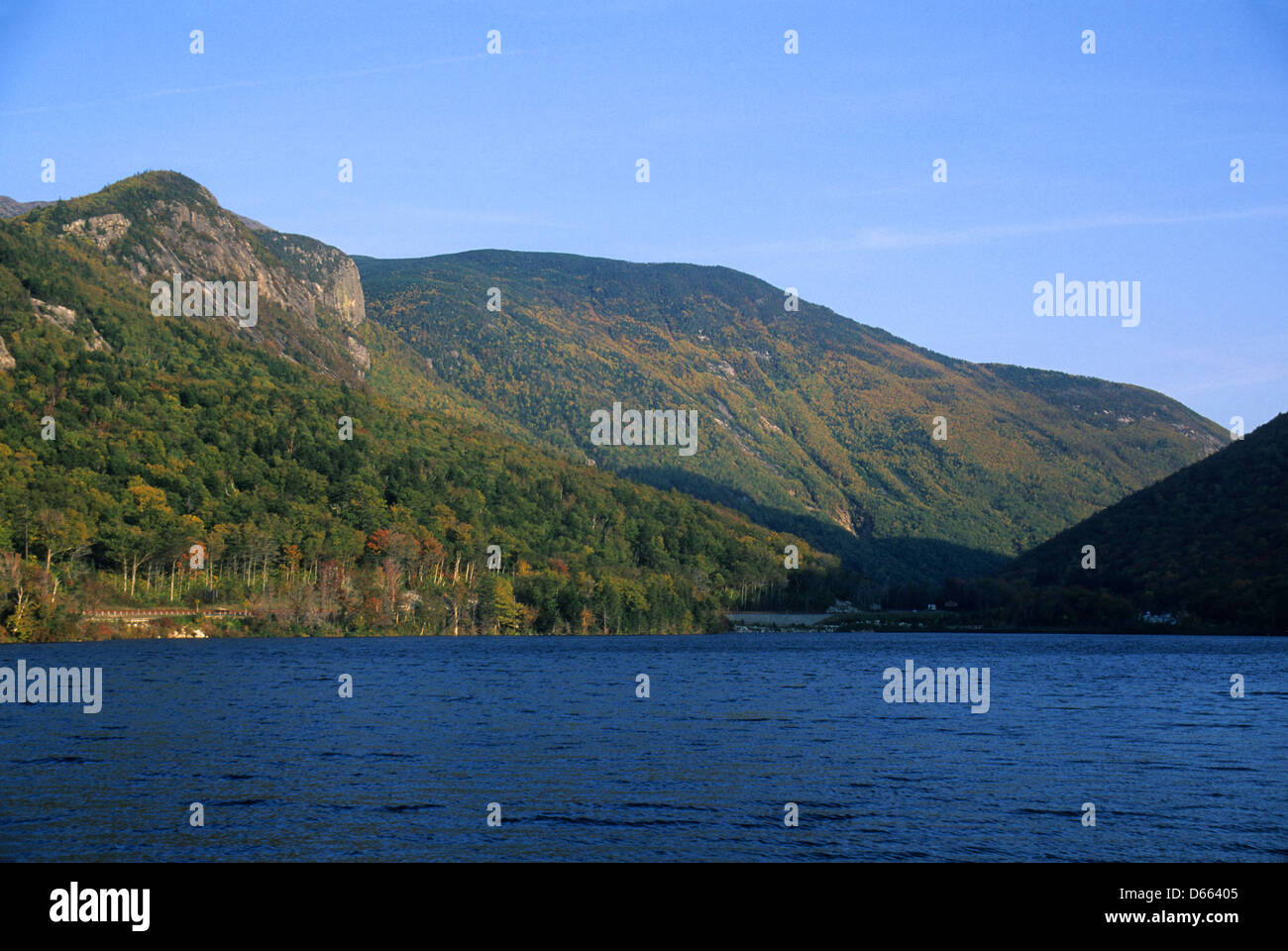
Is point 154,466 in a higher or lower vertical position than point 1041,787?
higher

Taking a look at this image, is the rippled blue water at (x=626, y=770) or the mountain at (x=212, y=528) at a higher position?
the mountain at (x=212, y=528)

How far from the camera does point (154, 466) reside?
531 feet

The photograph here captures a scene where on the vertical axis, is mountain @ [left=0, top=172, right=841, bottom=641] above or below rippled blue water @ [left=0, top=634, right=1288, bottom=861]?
above

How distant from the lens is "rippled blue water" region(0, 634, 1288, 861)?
32.9 meters

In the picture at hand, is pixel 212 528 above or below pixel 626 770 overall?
above

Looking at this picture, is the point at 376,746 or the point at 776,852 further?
the point at 376,746

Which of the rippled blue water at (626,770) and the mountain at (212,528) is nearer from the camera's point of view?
the rippled blue water at (626,770)

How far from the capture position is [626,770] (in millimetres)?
44750

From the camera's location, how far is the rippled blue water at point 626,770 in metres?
32.9

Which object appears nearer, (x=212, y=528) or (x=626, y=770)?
(x=626, y=770)

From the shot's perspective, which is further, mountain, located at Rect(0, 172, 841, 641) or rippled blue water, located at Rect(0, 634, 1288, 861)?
mountain, located at Rect(0, 172, 841, 641)
